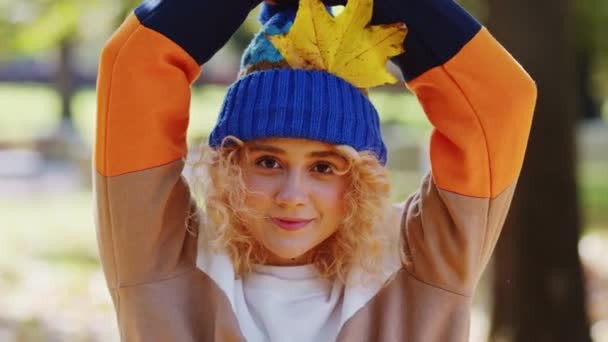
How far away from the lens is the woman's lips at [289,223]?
2.50 m

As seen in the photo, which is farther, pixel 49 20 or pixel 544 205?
pixel 49 20

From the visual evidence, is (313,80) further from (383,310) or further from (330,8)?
(383,310)

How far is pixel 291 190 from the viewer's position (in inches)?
97.0

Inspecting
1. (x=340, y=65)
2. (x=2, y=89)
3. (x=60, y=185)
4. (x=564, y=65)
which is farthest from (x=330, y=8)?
(x=2, y=89)

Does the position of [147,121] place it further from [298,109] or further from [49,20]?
[49,20]

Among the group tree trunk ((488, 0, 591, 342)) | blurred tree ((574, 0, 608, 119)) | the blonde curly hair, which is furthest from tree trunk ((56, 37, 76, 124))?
the blonde curly hair

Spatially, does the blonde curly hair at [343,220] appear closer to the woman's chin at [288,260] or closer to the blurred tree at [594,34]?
the woman's chin at [288,260]

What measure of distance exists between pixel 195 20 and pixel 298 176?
44cm

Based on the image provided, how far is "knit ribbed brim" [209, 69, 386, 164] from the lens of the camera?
8.05 feet

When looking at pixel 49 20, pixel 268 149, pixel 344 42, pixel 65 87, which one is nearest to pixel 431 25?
pixel 344 42

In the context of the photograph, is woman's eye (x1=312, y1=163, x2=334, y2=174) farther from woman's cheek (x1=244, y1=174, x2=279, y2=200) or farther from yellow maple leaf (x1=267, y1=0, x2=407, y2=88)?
yellow maple leaf (x1=267, y1=0, x2=407, y2=88)

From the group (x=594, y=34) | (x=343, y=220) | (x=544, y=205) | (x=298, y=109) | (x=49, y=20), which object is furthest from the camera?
(x=594, y=34)

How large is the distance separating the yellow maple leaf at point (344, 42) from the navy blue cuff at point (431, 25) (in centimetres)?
2

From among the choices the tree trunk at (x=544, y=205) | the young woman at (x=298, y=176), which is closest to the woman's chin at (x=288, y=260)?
the young woman at (x=298, y=176)
